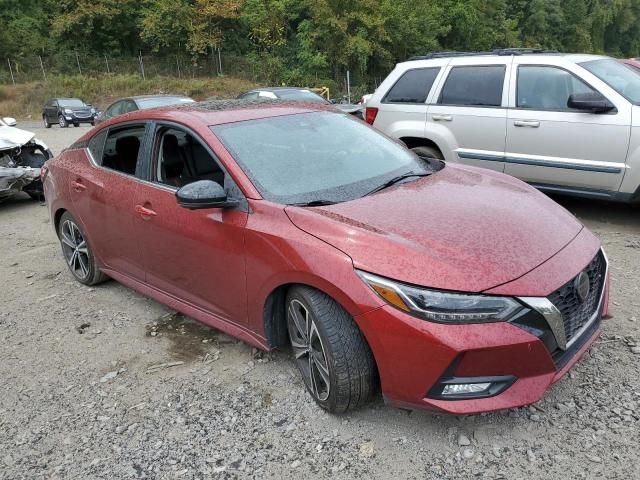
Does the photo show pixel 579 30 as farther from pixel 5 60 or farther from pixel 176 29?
pixel 5 60

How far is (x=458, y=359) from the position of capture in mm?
2369

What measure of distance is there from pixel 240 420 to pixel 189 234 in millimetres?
1156

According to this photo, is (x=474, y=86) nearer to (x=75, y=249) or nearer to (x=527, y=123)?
(x=527, y=123)

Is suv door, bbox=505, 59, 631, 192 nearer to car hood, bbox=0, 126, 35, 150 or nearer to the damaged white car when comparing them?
the damaged white car

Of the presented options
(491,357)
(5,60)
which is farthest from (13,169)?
(5,60)

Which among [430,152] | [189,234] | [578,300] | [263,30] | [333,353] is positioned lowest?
[333,353]

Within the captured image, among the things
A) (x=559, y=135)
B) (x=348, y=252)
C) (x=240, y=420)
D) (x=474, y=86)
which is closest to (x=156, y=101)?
(x=474, y=86)

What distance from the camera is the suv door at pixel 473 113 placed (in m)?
6.17

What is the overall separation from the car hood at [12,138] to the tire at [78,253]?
3709mm

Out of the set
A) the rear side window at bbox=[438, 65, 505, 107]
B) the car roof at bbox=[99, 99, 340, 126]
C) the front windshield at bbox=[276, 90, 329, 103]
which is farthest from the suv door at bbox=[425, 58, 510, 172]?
the front windshield at bbox=[276, 90, 329, 103]

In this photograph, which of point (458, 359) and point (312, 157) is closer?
point (458, 359)

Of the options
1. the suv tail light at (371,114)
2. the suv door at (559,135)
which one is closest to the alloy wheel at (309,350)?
the suv door at (559,135)

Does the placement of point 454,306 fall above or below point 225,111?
below

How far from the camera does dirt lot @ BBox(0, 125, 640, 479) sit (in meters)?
2.59
